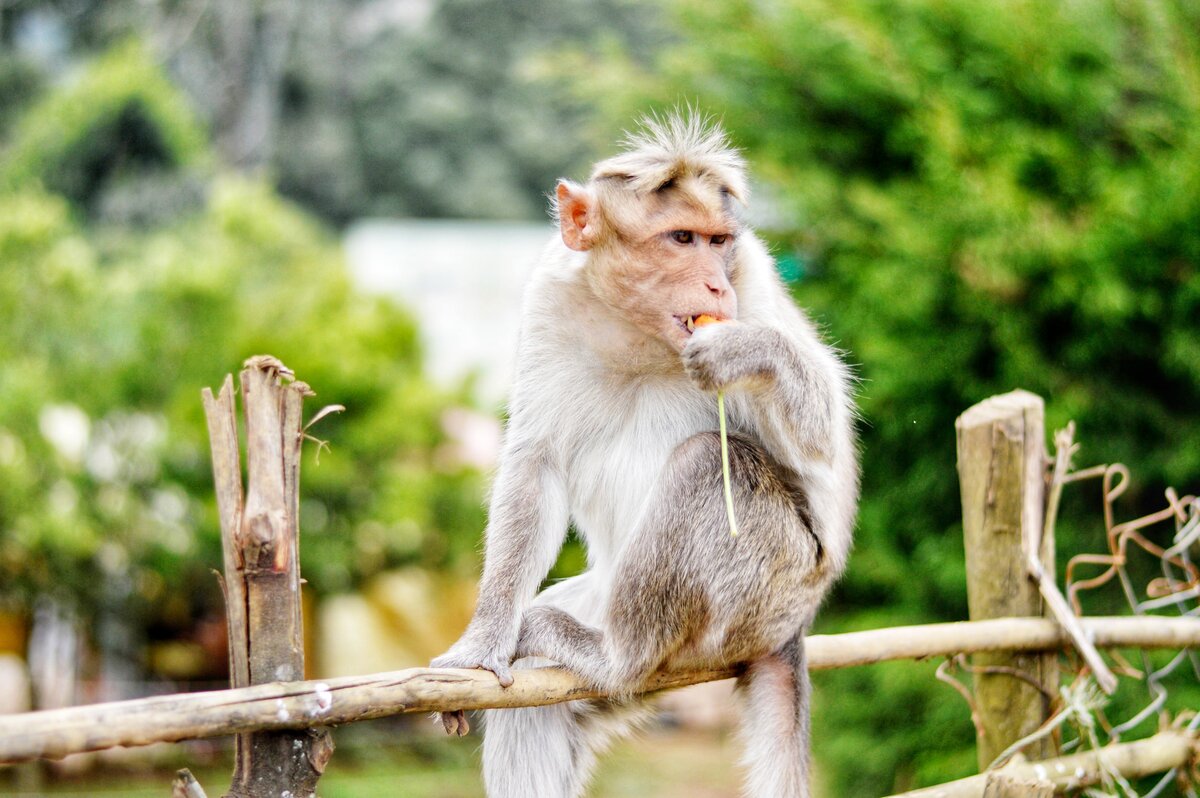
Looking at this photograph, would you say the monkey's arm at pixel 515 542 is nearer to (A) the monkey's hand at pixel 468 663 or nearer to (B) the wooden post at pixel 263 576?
(A) the monkey's hand at pixel 468 663

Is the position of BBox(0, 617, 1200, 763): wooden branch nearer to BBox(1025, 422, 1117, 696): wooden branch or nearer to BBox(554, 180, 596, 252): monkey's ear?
BBox(1025, 422, 1117, 696): wooden branch

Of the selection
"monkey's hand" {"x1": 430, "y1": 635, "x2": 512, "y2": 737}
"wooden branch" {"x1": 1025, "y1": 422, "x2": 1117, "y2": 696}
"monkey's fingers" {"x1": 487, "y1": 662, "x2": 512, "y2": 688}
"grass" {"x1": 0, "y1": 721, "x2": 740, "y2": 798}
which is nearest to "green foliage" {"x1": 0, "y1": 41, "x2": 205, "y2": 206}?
"grass" {"x1": 0, "y1": 721, "x2": 740, "y2": 798}

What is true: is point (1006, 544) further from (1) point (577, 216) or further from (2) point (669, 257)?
(1) point (577, 216)

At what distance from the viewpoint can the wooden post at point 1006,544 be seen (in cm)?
338

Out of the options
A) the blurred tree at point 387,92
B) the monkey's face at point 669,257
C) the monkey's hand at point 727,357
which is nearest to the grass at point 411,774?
the monkey's face at point 669,257

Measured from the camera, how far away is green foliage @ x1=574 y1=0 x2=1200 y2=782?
4.56 metres

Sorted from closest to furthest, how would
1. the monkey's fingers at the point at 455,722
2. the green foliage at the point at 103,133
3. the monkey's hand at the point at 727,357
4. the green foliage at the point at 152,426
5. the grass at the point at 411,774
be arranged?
the monkey's fingers at the point at 455,722 < the monkey's hand at the point at 727,357 < the green foliage at the point at 152,426 < the grass at the point at 411,774 < the green foliage at the point at 103,133

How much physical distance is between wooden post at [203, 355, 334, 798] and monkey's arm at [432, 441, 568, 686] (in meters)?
0.62

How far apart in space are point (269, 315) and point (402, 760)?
11.5 feet

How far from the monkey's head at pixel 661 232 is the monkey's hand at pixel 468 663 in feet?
3.01

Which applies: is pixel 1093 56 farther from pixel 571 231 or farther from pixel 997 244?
pixel 571 231

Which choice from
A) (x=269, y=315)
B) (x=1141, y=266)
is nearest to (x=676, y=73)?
(x=1141, y=266)

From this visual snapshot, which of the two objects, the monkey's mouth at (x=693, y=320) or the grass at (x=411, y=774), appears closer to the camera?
the monkey's mouth at (x=693, y=320)

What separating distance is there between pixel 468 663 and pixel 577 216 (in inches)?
49.6
